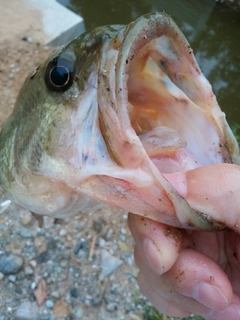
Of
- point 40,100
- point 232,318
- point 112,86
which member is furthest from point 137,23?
point 232,318

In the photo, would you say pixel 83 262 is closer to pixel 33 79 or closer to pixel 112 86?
pixel 33 79

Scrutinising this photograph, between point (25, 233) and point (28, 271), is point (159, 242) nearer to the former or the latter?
point (28, 271)

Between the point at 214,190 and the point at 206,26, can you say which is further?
the point at 206,26

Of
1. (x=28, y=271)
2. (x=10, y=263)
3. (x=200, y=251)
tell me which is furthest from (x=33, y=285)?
(x=200, y=251)

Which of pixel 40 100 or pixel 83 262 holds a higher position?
pixel 40 100

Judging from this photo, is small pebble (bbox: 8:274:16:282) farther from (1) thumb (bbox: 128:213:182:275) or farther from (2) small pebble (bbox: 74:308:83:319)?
(1) thumb (bbox: 128:213:182:275)
